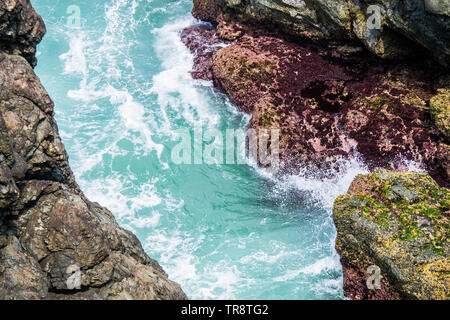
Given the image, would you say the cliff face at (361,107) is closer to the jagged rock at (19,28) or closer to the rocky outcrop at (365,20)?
the rocky outcrop at (365,20)

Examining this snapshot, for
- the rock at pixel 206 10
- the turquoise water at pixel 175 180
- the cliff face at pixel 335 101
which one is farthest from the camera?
the rock at pixel 206 10

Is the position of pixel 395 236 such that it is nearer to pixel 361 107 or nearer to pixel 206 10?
pixel 361 107

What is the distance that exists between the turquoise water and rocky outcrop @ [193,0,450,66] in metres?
A: 6.36

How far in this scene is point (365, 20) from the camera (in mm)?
22797

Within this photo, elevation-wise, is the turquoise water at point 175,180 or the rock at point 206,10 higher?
the rock at point 206,10

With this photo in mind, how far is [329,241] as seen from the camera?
20312mm

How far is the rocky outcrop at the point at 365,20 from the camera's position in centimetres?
1970

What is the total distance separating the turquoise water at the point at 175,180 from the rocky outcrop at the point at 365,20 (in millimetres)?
6363

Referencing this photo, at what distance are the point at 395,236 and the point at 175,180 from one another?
1246cm

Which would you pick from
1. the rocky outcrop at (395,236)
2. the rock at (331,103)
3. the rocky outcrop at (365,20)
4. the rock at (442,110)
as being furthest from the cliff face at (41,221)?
the rocky outcrop at (365,20)

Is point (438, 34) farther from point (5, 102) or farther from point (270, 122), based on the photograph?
point (5, 102)

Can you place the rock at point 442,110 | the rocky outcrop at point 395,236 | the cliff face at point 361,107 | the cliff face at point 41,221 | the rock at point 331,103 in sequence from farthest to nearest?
the rock at point 331,103
the rock at point 442,110
the cliff face at point 361,107
the rocky outcrop at point 395,236
the cliff face at point 41,221

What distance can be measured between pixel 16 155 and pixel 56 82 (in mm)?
18016
